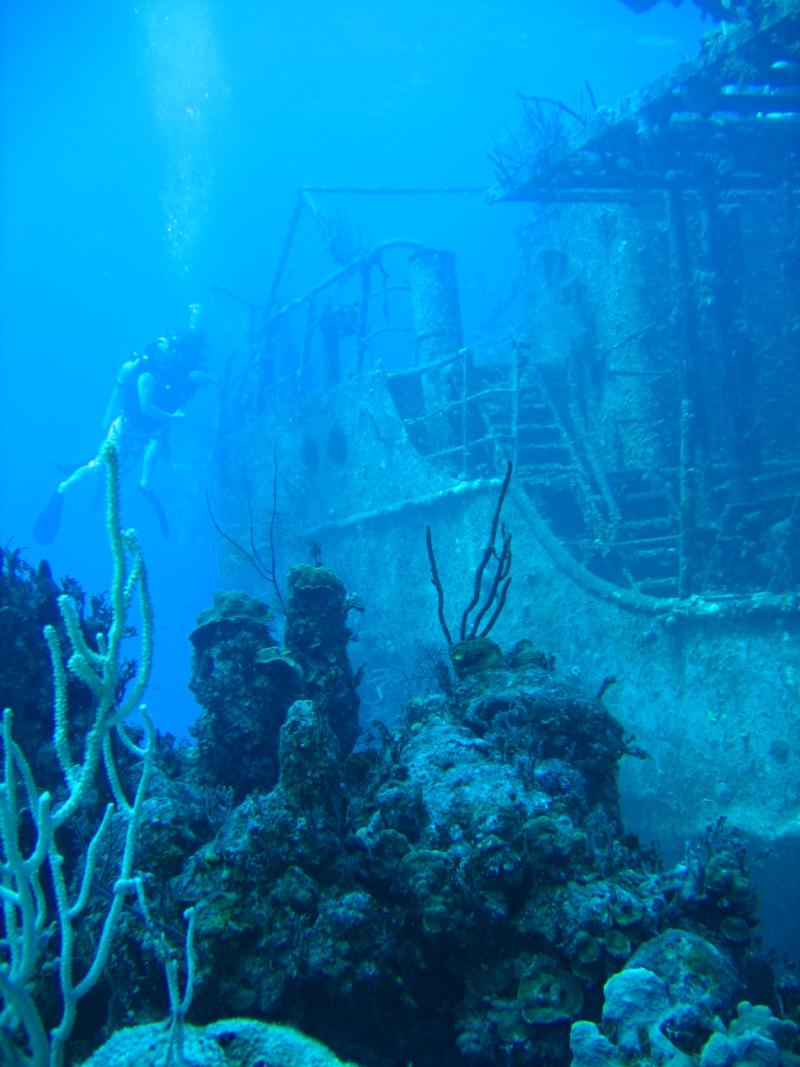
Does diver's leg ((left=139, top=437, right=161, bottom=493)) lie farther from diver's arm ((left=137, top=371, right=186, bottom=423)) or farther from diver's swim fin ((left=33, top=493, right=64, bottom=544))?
diver's swim fin ((left=33, top=493, right=64, bottom=544))

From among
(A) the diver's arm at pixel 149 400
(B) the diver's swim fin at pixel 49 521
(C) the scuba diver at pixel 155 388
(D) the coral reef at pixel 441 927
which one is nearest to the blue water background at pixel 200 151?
(B) the diver's swim fin at pixel 49 521

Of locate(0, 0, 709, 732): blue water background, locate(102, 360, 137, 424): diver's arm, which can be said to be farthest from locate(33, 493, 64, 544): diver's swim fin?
locate(0, 0, 709, 732): blue water background

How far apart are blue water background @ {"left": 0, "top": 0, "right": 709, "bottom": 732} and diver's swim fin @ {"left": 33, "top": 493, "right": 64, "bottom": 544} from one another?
10.8 meters

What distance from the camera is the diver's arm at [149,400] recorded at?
14977mm

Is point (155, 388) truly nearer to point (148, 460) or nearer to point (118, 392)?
point (118, 392)

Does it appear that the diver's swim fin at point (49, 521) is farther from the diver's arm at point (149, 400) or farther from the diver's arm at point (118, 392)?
the diver's arm at point (149, 400)

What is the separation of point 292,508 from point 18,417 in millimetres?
90931

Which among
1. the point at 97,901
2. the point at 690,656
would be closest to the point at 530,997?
the point at 97,901

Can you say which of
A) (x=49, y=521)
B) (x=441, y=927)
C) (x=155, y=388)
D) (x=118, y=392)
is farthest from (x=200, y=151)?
(x=441, y=927)

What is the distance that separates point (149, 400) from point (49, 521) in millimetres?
→ 5848

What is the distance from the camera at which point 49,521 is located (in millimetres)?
18344

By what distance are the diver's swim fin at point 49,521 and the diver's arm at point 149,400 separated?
458 cm

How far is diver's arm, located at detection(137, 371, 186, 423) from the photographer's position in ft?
49.1

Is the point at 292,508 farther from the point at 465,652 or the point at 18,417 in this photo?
the point at 18,417
